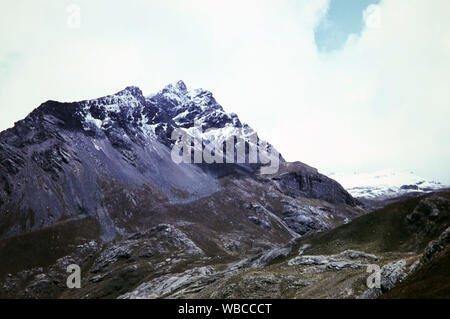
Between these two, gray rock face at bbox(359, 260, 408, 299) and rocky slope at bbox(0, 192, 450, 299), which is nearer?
gray rock face at bbox(359, 260, 408, 299)

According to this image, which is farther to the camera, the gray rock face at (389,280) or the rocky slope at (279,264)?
the rocky slope at (279,264)

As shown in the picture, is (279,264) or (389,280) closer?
(389,280)

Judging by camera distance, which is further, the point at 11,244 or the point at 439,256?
the point at 11,244

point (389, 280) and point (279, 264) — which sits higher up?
point (389, 280)

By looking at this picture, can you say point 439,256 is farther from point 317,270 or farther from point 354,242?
point 354,242
